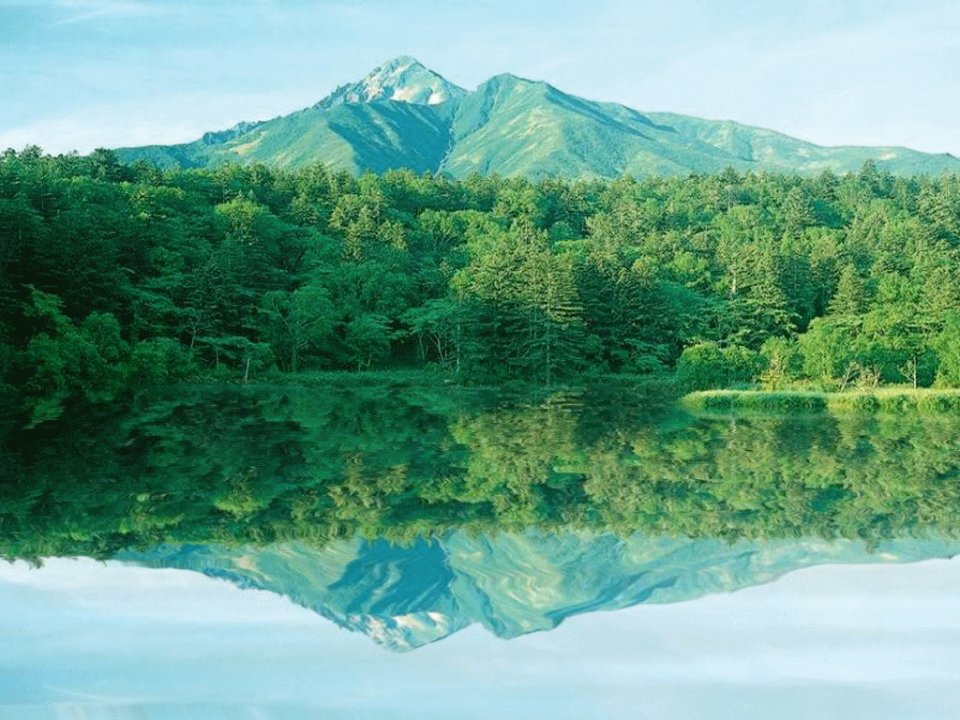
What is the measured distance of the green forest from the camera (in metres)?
34.4

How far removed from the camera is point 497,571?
344 inches

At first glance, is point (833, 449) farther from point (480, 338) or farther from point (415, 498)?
point (480, 338)

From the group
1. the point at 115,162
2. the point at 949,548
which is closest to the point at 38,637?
the point at 949,548

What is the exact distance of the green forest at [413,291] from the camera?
34.4 metres

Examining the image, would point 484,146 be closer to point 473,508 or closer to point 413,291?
point 413,291

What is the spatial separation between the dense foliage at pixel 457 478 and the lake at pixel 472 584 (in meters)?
0.08

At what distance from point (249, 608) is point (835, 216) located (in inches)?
2943

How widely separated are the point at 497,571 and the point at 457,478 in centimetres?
585

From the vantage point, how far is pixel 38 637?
685cm

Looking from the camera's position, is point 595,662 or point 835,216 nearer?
point 595,662

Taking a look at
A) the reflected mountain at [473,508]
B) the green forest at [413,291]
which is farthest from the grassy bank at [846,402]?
the reflected mountain at [473,508]

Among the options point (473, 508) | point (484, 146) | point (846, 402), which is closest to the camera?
point (473, 508)

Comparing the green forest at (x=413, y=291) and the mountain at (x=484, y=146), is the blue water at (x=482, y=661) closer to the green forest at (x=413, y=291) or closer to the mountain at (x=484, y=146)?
the green forest at (x=413, y=291)

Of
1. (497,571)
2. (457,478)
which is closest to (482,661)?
(497,571)
